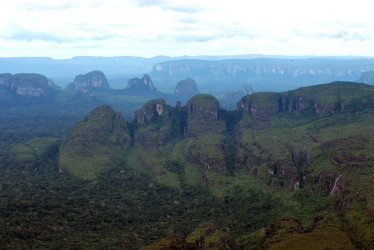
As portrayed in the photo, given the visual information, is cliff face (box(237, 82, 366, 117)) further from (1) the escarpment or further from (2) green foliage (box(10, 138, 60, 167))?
(2) green foliage (box(10, 138, 60, 167))

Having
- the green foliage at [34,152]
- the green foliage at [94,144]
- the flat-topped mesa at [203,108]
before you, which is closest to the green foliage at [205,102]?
the flat-topped mesa at [203,108]

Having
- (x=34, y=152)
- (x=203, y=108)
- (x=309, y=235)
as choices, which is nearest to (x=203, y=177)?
(x=309, y=235)

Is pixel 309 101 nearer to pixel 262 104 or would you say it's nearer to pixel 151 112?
pixel 262 104

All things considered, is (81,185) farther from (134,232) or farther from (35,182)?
(134,232)

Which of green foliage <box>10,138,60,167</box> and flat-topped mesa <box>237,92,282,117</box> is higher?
flat-topped mesa <box>237,92,282,117</box>

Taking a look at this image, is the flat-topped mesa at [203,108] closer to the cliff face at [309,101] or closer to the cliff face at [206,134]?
the cliff face at [206,134]

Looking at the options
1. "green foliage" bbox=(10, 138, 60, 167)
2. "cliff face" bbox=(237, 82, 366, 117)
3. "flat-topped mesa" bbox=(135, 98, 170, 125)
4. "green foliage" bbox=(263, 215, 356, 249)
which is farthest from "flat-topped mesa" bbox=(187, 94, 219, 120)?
"green foliage" bbox=(263, 215, 356, 249)
